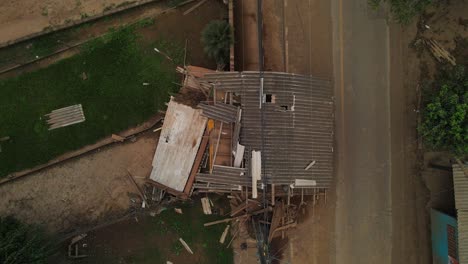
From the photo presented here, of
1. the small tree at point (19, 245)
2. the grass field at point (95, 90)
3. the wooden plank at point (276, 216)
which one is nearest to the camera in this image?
the small tree at point (19, 245)

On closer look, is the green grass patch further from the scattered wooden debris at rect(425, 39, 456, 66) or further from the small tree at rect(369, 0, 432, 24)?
the scattered wooden debris at rect(425, 39, 456, 66)

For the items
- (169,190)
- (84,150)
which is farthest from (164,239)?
(84,150)

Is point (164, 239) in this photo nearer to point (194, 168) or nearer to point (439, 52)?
point (194, 168)

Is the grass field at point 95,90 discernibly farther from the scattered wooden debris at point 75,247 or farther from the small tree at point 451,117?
the small tree at point 451,117

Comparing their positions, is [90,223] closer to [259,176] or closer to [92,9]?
[259,176]

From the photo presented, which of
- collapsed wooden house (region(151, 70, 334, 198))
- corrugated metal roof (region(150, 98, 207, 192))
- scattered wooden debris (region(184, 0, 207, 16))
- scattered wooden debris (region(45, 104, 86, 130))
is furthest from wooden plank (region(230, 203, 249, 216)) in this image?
scattered wooden debris (region(184, 0, 207, 16))

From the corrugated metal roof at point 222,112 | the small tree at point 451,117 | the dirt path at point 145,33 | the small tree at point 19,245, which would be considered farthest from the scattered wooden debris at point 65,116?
the small tree at point 451,117
